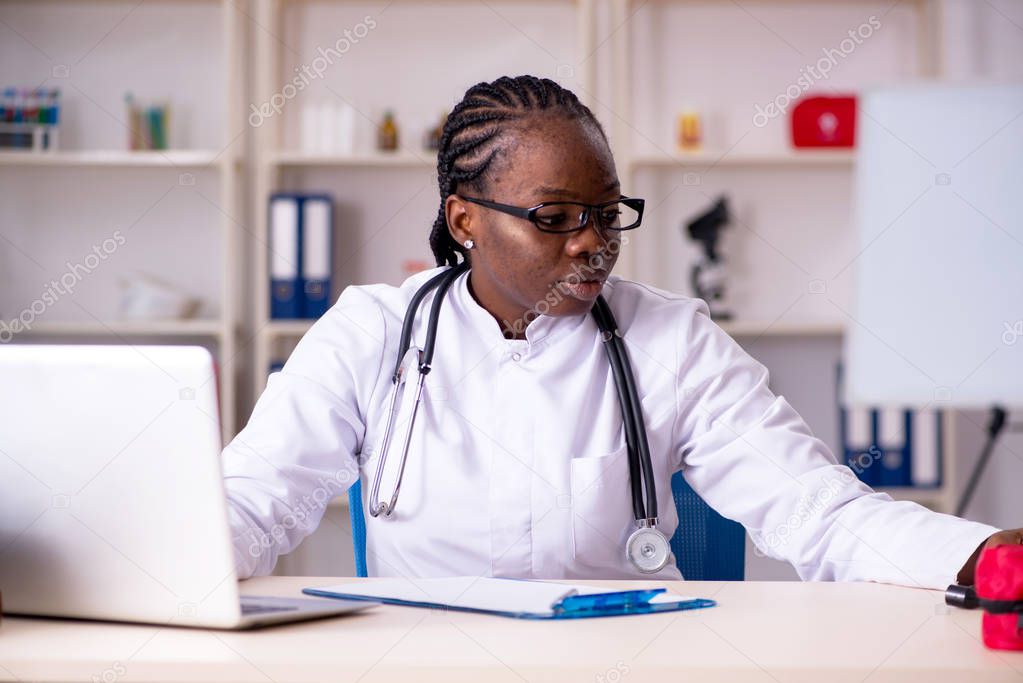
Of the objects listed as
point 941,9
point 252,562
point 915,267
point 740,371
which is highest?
point 941,9

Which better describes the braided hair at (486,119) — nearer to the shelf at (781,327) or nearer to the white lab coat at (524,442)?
the white lab coat at (524,442)

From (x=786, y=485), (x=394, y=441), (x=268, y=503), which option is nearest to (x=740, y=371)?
(x=786, y=485)

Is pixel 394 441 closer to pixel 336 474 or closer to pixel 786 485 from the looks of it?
pixel 336 474

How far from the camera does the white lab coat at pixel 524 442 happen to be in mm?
1452

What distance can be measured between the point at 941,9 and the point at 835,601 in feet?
8.90

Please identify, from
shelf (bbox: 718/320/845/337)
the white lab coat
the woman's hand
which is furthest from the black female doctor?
shelf (bbox: 718/320/845/337)

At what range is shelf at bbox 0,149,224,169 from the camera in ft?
10.4

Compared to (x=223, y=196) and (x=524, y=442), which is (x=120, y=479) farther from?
(x=223, y=196)

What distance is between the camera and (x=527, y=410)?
1.55 meters

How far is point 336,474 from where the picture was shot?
1.52 m

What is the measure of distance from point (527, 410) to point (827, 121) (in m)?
2.10

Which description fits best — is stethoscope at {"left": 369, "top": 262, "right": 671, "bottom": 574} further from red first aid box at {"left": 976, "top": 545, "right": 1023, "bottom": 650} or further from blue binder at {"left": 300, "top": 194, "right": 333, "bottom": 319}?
blue binder at {"left": 300, "top": 194, "right": 333, "bottom": 319}

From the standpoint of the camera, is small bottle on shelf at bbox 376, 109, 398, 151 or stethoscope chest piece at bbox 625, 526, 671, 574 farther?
small bottle on shelf at bbox 376, 109, 398, 151

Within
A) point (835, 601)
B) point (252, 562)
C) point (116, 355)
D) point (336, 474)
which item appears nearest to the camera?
point (116, 355)
